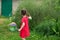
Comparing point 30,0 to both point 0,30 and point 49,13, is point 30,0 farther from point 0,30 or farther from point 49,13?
point 0,30

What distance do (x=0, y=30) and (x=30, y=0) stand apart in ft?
7.89

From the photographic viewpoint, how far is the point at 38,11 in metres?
15.0

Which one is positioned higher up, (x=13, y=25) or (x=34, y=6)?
(x=34, y=6)

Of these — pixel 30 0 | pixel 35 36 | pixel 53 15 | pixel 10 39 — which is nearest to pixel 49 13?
pixel 53 15

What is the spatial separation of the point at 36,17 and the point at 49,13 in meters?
0.74

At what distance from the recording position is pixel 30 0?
51.0 feet

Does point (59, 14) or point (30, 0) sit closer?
point (59, 14)

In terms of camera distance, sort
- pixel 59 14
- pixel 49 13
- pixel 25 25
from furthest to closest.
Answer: pixel 49 13 < pixel 59 14 < pixel 25 25

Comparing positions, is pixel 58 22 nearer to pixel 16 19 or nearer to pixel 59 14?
pixel 59 14

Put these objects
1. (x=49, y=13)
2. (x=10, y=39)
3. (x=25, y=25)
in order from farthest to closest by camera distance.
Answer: (x=49, y=13), (x=10, y=39), (x=25, y=25)

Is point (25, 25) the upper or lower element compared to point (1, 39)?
upper

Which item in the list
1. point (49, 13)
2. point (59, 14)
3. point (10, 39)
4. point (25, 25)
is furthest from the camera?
point (49, 13)

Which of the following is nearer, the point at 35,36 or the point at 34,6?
the point at 35,36

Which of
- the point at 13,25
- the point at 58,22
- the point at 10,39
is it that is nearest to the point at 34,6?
the point at 13,25
